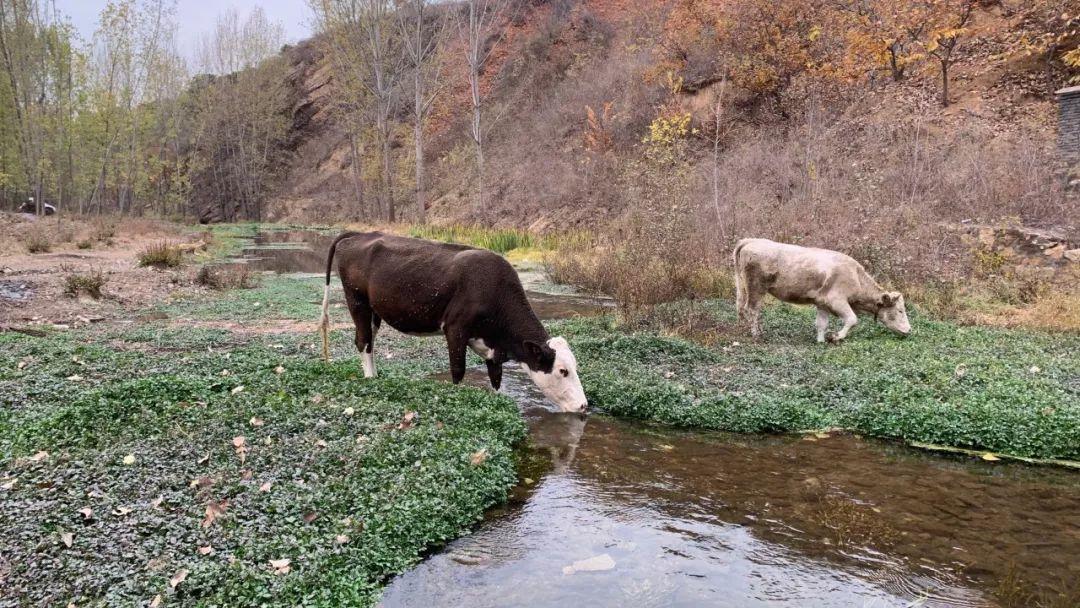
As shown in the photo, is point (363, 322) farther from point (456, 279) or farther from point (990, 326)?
point (990, 326)

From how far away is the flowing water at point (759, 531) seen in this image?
177 inches

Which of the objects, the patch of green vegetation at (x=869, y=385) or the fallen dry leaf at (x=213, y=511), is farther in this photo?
the patch of green vegetation at (x=869, y=385)

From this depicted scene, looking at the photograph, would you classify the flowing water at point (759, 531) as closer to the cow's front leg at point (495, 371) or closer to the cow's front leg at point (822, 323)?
the cow's front leg at point (495, 371)

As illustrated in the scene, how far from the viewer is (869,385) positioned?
28.2ft

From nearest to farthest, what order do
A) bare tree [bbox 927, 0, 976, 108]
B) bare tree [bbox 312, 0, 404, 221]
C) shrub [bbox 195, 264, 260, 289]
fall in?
shrub [bbox 195, 264, 260, 289]
bare tree [bbox 927, 0, 976, 108]
bare tree [bbox 312, 0, 404, 221]

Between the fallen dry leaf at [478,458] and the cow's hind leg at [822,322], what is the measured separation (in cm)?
745

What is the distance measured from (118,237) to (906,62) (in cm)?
3464

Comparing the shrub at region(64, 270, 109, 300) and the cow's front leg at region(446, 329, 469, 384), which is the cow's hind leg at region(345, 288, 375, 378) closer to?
the cow's front leg at region(446, 329, 469, 384)

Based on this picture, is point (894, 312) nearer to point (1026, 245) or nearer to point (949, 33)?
point (1026, 245)

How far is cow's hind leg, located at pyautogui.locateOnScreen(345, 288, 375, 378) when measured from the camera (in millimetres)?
9078

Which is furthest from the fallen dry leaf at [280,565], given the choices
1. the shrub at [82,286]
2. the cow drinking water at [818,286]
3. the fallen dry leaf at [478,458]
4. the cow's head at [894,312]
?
the shrub at [82,286]

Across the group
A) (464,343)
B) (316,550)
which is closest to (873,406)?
(464,343)

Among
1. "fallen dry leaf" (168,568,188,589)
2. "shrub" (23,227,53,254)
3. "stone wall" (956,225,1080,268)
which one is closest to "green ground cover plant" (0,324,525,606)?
"fallen dry leaf" (168,568,188,589)

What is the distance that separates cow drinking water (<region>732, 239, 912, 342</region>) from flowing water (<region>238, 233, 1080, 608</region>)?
15.4ft
